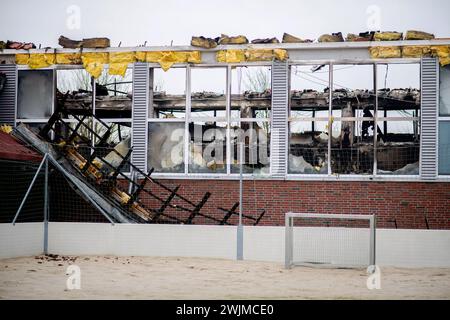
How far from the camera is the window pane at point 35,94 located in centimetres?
2062

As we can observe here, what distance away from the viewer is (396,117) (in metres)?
19.0

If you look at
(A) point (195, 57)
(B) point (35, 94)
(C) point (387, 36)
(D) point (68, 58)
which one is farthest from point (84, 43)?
(C) point (387, 36)

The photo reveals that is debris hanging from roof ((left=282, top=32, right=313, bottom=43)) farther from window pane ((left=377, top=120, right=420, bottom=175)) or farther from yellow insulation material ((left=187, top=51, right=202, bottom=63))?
window pane ((left=377, top=120, right=420, bottom=175))

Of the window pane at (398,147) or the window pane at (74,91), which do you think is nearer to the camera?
the window pane at (398,147)

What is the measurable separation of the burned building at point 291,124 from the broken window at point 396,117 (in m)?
0.03

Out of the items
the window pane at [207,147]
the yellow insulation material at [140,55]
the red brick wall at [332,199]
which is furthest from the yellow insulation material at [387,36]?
the yellow insulation material at [140,55]

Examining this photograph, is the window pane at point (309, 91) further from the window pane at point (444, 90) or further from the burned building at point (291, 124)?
the window pane at point (444, 90)

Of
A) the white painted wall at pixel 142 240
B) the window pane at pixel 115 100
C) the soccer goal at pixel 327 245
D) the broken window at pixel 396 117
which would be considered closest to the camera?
the soccer goal at pixel 327 245

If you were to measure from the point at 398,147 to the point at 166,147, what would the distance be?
602 cm

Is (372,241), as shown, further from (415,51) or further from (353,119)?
(415,51)

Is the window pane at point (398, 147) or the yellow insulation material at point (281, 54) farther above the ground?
the yellow insulation material at point (281, 54)

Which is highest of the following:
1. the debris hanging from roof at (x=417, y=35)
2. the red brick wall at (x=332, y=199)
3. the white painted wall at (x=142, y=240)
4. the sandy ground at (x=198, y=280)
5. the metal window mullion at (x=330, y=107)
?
the debris hanging from roof at (x=417, y=35)
